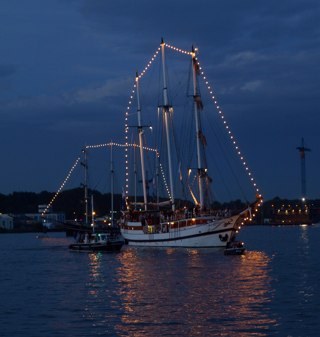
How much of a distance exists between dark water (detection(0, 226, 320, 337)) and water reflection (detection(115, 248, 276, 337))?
5cm

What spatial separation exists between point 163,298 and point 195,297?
177 centimetres

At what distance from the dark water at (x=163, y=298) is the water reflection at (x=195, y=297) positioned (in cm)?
5

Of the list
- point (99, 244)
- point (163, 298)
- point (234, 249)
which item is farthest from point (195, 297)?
point (99, 244)

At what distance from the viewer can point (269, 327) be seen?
3891 cm

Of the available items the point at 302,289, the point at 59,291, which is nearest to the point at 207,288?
the point at 302,289

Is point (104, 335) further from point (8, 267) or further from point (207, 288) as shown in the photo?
point (8, 267)

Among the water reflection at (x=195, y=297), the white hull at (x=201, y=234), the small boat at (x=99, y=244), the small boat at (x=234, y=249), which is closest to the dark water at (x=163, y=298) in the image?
the water reflection at (x=195, y=297)

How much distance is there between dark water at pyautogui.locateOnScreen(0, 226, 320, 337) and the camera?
1545 inches

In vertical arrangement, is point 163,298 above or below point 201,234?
below

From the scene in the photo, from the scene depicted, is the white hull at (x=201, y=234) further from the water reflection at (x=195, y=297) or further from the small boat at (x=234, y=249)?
the water reflection at (x=195, y=297)

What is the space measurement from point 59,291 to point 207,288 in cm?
908

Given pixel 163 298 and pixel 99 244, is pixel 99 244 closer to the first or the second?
pixel 99 244

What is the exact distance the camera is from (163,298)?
1970 inches

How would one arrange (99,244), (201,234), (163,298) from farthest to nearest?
(201,234) < (99,244) < (163,298)
